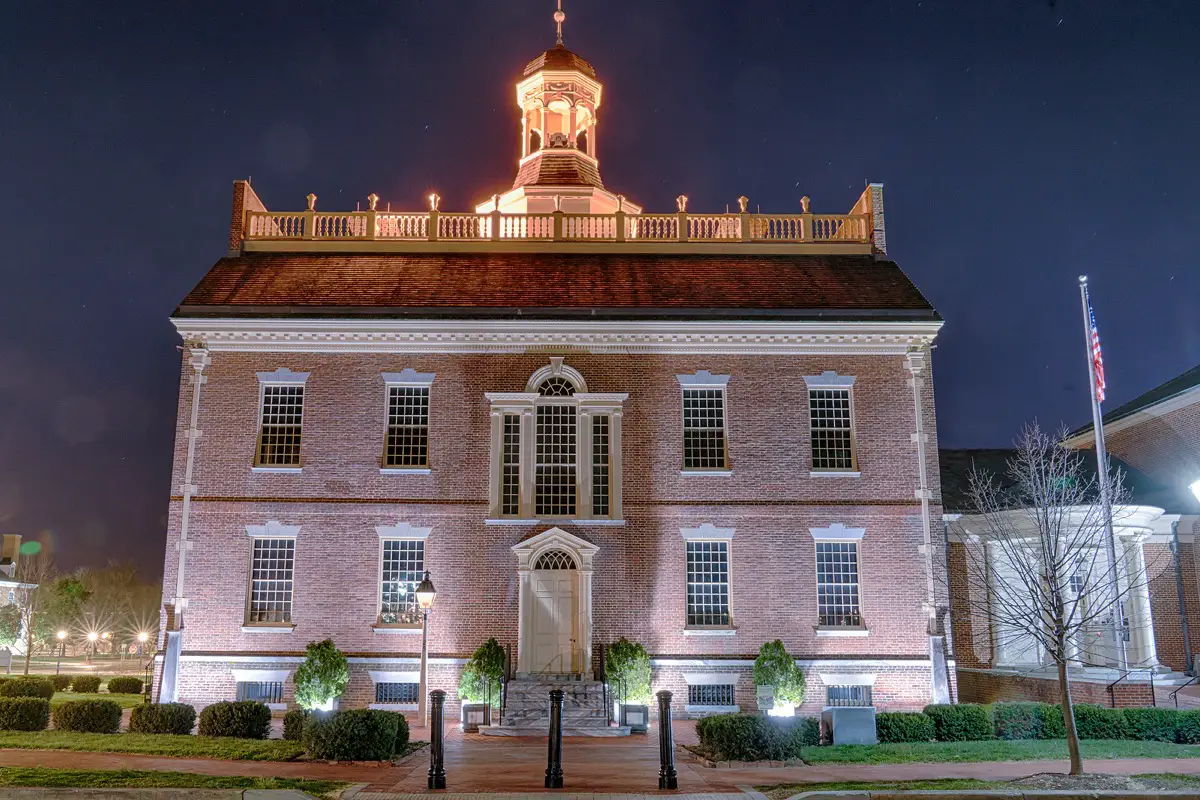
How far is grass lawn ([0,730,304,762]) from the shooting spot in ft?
55.0

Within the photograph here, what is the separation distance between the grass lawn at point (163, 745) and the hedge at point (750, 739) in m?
6.87

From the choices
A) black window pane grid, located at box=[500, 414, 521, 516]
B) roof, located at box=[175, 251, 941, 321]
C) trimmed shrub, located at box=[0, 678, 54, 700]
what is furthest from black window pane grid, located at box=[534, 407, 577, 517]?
trimmed shrub, located at box=[0, 678, 54, 700]

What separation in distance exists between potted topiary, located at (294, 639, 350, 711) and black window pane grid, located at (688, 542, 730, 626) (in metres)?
8.23

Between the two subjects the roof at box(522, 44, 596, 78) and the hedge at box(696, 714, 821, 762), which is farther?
the roof at box(522, 44, 596, 78)

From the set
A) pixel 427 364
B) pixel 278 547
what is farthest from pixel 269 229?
pixel 278 547

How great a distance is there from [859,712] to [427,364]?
1332 centimetres

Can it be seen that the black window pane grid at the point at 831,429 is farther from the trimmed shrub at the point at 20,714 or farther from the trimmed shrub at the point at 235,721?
the trimmed shrub at the point at 20,714

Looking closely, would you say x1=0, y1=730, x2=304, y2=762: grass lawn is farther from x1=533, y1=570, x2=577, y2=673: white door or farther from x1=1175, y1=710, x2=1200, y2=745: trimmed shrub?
x1=1175, y1=710, x2=1200, y2=745: trimmed shrub

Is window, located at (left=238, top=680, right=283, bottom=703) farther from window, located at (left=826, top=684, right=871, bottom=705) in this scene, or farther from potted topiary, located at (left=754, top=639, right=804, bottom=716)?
window, located at (left=826, top=684, right=871, bottom=705)

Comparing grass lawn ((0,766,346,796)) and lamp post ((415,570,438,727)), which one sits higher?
lamp post ((415,570,438,727))

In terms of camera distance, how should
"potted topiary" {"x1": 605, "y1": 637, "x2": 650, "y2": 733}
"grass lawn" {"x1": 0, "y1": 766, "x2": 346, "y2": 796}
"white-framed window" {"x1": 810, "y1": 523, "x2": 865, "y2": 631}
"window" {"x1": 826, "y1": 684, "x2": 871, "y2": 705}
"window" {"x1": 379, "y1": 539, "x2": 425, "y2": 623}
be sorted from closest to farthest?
→ "grass lawn" {"x1": 0, "y1": 766, "x2": 346, "y2": 796}
"potted topiary" {"x1": 605, "y1": 637, "x2": 650, "y2": 733}
"window" {"x1": 826, "y1": 684, "x2": 871, "y2": 705}
"window" {"x1": 379, "y1": 539, "x2": 425, "y2": 623}
"white-framed window" {"x1": 810, "y1": 523, "x2": 865, "y2": 631}

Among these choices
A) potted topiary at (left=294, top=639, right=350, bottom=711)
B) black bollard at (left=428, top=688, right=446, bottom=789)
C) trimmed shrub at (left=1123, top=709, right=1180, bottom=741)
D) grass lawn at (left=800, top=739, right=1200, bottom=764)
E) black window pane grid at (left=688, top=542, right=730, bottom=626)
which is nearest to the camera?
black bollard at (left=428, top=688, right=446, bottom=789)

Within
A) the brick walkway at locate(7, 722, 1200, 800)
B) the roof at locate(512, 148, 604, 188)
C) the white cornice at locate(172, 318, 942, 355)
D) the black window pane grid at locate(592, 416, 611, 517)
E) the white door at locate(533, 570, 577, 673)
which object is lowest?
the brick walkway at locate(7, 722, 1200, 800)

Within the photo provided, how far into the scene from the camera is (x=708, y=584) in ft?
81.3
